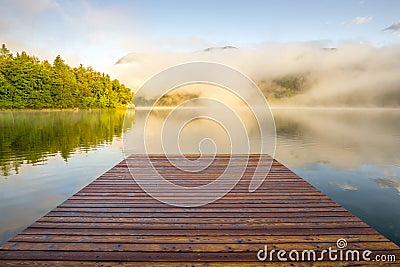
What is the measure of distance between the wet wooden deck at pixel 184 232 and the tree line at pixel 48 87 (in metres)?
37.2

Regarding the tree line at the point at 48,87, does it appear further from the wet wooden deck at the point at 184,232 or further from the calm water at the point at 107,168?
the wet wooden deck at the point at 184,232

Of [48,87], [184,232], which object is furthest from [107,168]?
[48,87]

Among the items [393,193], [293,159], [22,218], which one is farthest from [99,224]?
[293,159]

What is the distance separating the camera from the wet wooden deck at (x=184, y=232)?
2.74 m

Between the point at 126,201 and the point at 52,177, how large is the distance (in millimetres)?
4911

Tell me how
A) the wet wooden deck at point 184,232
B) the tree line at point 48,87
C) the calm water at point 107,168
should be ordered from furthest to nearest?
1. the tree line at point 48,87
2. the calm water at point 107,168
3. the wet wooden deck at point 184,232

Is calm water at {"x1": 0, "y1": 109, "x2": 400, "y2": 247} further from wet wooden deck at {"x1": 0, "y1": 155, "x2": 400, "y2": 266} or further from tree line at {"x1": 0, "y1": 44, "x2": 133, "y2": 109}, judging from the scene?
tree line at {"x1": 0, "y1": 44, "x2": 133, "y2": 109}

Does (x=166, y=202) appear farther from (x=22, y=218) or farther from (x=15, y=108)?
(x=15, y=108)

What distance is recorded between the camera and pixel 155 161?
817 centimetres

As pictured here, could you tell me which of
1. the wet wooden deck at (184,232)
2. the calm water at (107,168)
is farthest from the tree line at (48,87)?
the wet wooden deck at (184,232)

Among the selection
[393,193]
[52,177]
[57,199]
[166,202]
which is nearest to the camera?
[166,202]

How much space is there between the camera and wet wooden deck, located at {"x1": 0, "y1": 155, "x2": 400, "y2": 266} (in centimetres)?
274

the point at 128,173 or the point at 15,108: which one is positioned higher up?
the point at 15,108

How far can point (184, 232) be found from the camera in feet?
10.8
